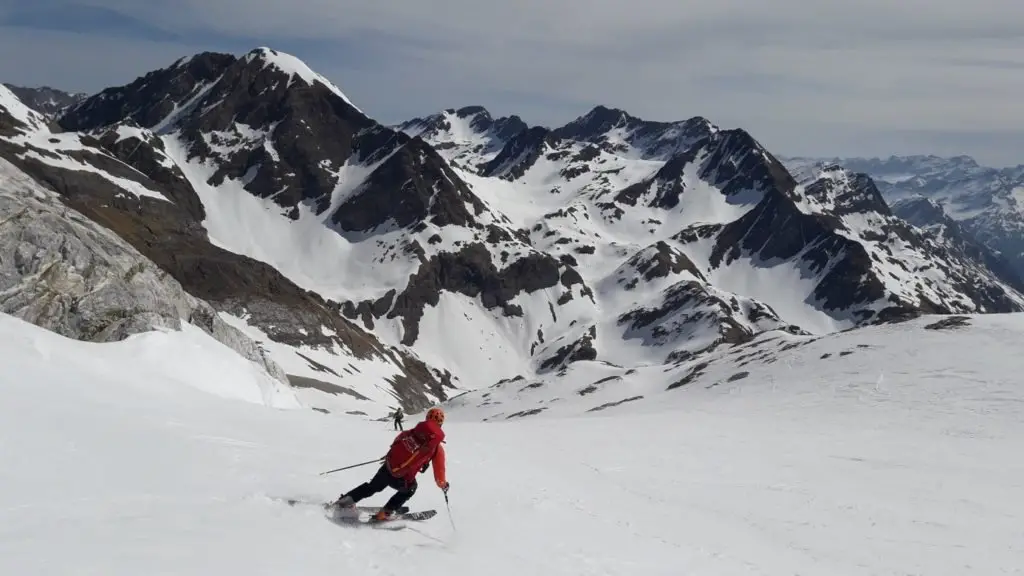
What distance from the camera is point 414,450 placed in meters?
12.6

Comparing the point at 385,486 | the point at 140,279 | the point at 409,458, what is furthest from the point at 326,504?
the point at 140,279

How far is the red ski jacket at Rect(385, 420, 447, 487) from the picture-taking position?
1265 cm

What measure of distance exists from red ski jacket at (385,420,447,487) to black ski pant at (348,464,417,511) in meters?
0.11

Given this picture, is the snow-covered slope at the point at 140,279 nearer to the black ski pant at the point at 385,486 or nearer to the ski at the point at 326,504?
the ski at the point at 326,504

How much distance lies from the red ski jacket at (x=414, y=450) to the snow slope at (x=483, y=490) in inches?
45.3

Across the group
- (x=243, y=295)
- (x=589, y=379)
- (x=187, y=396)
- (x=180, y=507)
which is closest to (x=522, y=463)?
(x=187, y=396)

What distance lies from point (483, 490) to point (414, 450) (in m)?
4.70

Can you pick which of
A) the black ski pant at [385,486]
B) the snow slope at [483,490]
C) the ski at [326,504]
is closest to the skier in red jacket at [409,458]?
the black ski pant at [385,486]

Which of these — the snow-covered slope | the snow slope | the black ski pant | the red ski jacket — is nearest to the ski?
the black ski pant

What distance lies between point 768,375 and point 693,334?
14274 centimetres

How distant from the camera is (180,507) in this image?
10.6 meters

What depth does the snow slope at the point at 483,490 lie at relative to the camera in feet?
32.2

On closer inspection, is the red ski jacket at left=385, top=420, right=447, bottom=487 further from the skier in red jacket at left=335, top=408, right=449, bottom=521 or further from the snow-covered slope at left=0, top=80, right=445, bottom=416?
the snow-covered slope at left=0, top=80, right=445, bottom=416

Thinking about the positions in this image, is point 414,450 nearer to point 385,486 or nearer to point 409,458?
point 409,458
